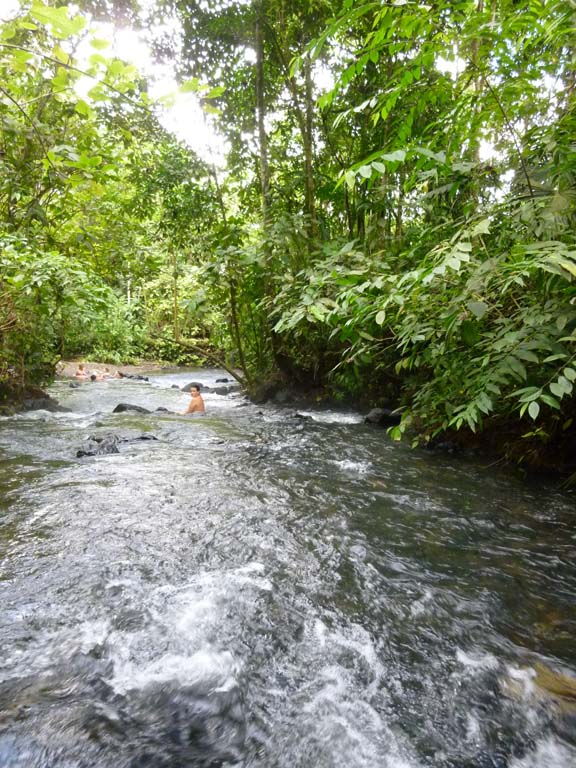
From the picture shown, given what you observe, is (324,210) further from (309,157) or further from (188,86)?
(188,86)

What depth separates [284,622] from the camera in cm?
226

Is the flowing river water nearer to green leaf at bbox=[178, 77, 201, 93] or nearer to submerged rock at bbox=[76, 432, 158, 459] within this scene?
submerged rock at bbox=[76, 432, 158, 459]

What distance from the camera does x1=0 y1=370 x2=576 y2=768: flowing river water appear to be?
5.31 feet

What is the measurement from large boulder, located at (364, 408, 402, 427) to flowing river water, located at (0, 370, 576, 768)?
8.61 feet

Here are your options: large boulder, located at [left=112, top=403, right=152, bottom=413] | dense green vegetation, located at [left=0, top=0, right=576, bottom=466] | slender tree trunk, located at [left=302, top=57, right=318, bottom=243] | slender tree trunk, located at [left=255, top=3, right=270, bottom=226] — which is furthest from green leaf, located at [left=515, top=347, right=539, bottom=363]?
large boulder, located at [left=112, top=403, right=152, bottom=413]

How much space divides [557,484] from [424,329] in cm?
234

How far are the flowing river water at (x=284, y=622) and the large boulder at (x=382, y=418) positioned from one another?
8.61 feet

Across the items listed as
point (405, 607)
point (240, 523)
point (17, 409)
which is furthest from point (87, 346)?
point (405, 607)

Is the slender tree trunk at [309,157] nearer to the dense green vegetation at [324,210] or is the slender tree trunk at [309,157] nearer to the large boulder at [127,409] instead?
the dense green vegetation at [324,210]

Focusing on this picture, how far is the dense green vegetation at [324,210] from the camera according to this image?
9.18 feet

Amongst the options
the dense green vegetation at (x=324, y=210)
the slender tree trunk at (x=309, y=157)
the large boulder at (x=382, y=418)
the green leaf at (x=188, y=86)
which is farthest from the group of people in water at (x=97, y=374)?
the green leaf at (x=188, y=86)

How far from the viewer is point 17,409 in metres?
8.23

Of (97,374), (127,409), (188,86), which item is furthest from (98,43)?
(97,374)

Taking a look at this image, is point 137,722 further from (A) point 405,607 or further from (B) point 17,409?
(B) point 17,409
